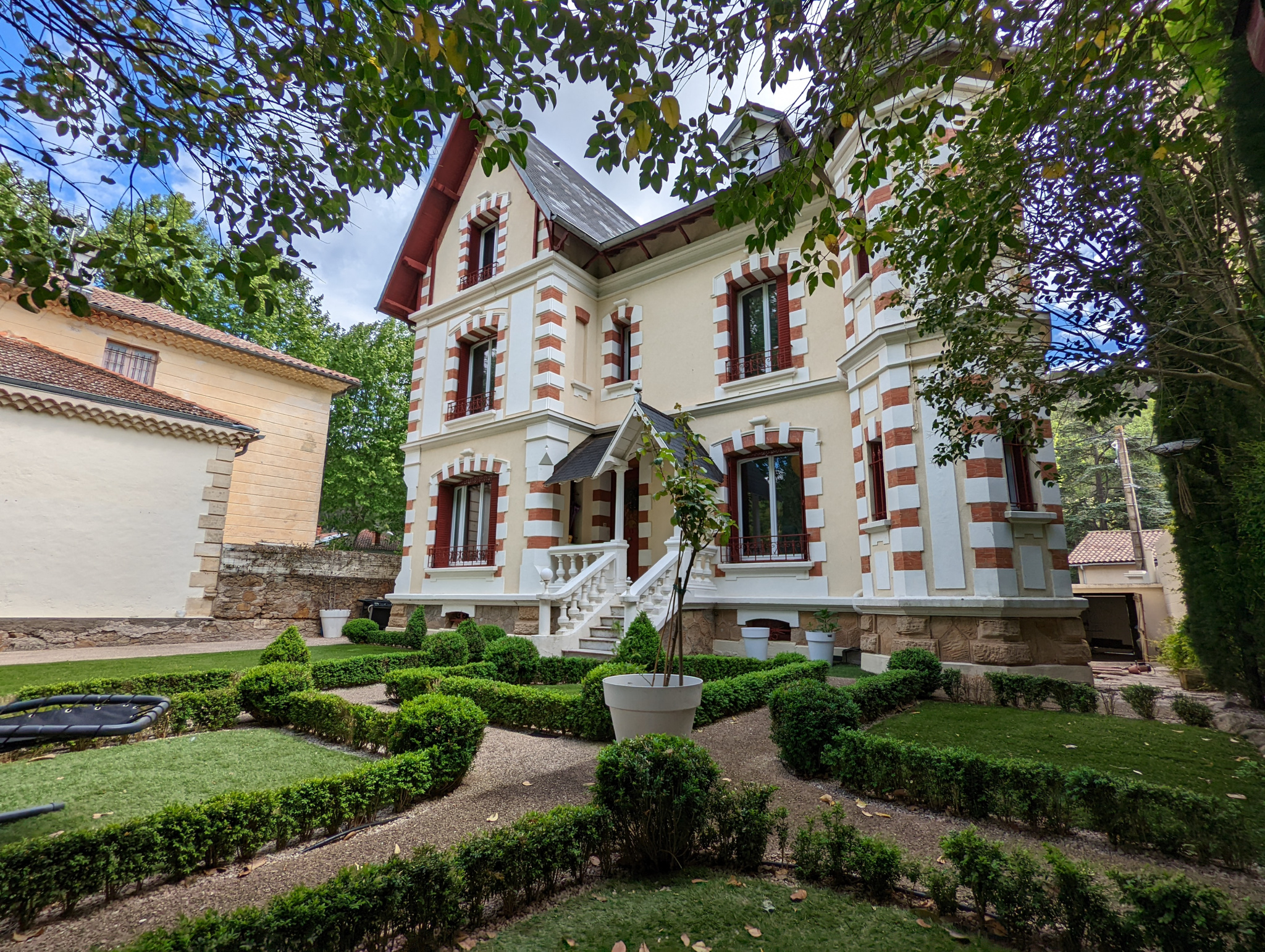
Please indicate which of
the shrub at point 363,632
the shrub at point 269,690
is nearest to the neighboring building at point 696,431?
the shrub at point 363,632

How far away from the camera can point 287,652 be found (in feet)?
26.9

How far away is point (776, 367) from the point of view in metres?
12.7

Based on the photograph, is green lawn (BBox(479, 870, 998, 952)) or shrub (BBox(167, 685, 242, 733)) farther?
shrub (BBox(167, 685, 242, 733))

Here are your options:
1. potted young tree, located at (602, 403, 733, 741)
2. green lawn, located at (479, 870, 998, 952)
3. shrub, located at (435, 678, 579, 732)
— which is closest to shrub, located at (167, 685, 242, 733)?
shrub, located at (435, 678, 579, 732)

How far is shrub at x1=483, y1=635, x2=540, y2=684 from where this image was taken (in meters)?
9.33

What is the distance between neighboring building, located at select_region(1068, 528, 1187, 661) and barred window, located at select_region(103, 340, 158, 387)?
26.8 meters

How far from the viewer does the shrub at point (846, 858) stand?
3.20 meters

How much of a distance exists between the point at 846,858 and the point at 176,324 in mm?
23013

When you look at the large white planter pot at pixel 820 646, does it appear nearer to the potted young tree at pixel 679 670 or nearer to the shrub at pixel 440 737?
the potted young tree at pixel 679 670

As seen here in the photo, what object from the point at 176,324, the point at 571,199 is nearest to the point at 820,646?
the point at 571,199

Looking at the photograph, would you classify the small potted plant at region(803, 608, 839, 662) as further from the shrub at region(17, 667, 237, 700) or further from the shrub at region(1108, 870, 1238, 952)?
the shrub at region(17, 667, 237, 700)

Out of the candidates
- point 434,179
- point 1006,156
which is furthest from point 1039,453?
point 434,179

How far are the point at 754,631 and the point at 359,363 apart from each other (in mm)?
22541

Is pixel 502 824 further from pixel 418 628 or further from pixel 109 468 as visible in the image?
pixel 109 468
